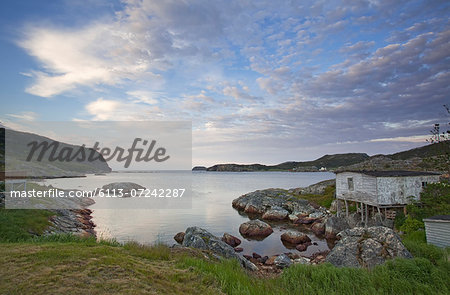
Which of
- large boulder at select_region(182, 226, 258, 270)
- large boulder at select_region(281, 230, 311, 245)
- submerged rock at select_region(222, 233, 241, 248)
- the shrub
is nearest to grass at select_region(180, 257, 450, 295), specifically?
large boulder at select_region(182, 226, 258, 270)

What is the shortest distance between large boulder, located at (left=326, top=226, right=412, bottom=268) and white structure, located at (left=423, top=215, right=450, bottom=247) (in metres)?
3.97

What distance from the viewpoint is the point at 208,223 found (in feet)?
112

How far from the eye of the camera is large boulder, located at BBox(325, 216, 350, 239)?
89.6 feet

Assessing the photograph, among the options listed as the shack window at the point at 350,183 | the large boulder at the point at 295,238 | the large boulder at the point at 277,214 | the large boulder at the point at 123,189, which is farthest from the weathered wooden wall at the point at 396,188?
the large boulder at the point at 123,189

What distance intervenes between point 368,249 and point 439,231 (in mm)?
5921

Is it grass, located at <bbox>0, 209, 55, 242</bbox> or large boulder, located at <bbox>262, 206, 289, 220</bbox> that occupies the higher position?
grass, located at <bbox>0, 209, 55, 242</bbox>

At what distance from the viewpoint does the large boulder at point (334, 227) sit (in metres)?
27.3

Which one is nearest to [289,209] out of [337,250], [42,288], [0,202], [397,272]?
[337,250]

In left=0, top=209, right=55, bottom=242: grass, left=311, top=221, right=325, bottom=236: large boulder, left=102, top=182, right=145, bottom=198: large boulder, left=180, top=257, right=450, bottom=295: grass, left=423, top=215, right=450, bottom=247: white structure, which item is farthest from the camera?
left=102, top=182, right=145, bottom=198: large boulder

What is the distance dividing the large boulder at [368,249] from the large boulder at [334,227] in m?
14.2

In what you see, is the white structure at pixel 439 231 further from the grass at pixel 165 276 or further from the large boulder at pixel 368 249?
the grass at pixel 165 276

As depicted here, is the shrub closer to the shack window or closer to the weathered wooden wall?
the weathered wooden wall

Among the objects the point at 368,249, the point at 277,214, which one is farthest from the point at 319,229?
the point at 368,249

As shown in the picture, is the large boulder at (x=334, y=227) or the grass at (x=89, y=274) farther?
the large boulder at (x=334, y=227)
